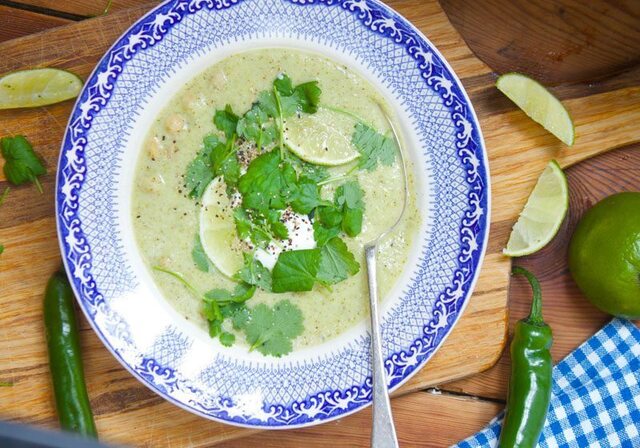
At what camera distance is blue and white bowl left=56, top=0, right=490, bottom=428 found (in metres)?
2.53

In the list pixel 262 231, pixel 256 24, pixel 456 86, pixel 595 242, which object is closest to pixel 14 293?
pixel 262 231

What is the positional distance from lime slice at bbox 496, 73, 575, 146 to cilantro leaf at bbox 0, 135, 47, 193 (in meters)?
1.61

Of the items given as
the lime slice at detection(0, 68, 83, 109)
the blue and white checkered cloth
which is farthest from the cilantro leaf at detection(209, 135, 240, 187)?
the blue and white checkered cloth

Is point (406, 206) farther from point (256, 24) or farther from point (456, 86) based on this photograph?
point (256, 24)

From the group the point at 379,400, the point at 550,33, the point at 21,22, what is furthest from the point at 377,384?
the point at 21,22

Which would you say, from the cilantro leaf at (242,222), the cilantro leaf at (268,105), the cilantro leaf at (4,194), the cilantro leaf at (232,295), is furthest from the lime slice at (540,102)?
the cilantro leaf at (4,194)

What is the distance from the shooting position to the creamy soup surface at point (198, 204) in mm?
2633

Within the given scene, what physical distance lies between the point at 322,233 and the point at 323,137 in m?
0.33

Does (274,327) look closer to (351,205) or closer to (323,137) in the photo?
(351,205)

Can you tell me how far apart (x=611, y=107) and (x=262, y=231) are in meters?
1.31

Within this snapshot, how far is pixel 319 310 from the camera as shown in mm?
2656

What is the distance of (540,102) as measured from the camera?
8.71ft

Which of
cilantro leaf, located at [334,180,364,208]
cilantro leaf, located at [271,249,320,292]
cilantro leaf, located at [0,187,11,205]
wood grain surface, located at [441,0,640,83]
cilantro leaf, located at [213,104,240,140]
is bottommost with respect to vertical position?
cilantro leaf, located at [271,249,320,292]

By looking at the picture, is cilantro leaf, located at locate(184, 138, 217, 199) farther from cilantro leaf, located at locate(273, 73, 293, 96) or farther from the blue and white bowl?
cilantro leaf, located at locate(273, 73, 293, 96)
